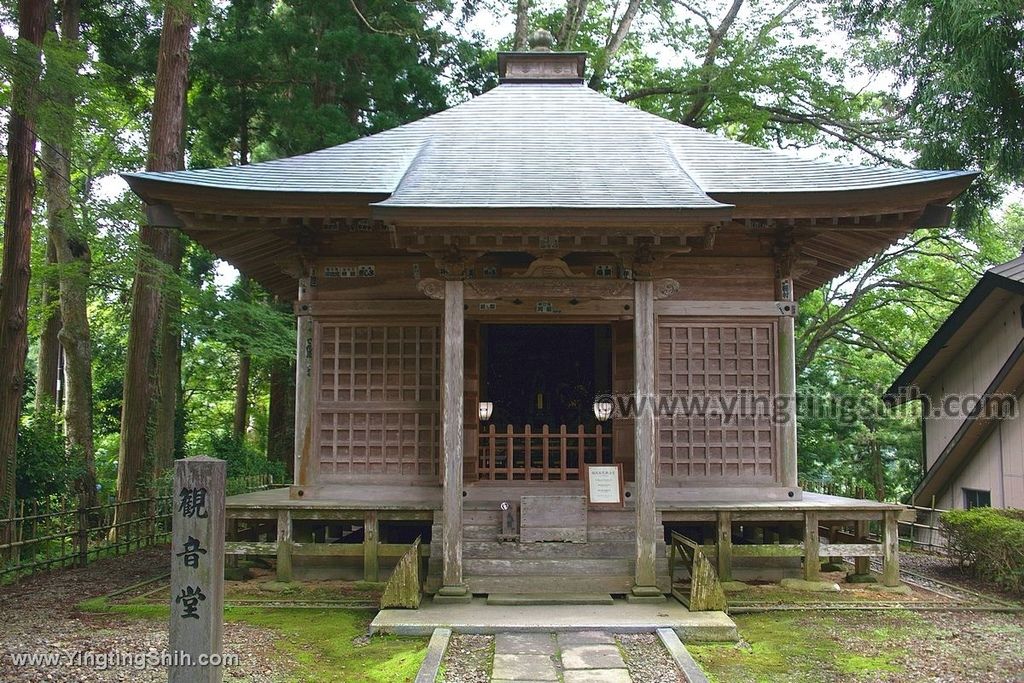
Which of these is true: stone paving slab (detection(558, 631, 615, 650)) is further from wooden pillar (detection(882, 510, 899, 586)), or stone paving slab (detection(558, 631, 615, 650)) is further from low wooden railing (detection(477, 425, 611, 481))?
wooden pillar (detection(882, 510, 899, 586))

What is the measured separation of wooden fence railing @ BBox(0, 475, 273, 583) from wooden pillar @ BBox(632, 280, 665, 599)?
6.91 meters

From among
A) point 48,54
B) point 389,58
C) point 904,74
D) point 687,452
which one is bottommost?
point 687,452

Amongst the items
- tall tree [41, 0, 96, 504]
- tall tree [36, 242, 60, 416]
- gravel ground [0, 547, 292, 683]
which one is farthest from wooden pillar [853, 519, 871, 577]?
tall tree [36, 242, 60, 416]

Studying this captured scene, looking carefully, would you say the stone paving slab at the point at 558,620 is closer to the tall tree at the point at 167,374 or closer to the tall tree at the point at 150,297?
the tall tree at the point at 150,297

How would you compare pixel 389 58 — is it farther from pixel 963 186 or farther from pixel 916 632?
pixel 916 632

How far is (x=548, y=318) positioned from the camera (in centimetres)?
1024

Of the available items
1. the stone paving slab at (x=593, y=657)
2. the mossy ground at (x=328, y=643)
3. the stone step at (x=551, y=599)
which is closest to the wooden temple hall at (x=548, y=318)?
the stone step at (x=551, y=599)

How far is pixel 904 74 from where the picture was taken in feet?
47.1

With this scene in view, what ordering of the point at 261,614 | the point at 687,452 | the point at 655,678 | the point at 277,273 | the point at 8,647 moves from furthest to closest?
the point at 277,273 < the point at 687,452 < the point at 261,614 < the point at 8,647 < the point at 655,678

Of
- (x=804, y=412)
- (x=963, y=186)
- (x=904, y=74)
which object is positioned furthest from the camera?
(x=804, y=412)

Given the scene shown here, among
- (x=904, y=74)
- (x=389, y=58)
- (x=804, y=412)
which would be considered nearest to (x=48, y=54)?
(x=389, y=58)

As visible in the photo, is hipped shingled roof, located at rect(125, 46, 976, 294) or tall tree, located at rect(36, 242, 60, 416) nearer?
hipped shingled roof, located at rect(125, 46, 976, 294)

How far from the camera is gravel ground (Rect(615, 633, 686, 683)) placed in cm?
607

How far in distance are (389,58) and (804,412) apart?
15708mm
